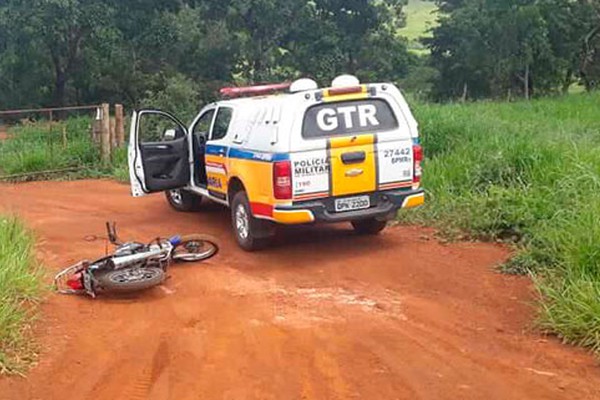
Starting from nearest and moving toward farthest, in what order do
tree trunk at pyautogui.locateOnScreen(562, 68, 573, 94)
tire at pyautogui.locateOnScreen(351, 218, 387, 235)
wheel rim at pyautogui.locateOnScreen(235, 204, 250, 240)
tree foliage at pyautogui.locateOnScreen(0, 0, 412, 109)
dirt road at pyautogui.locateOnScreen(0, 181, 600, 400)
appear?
dirt road at pyautogui.locateOnScreen(0, 181, 600, 400), wheel rim at pyautogui.locateOnScreen(235, 204, 250, 240), tire at pyautogui.locateOnScreen(351, 218, 387, 235), tree foliage at pyautogui.locateOnScreen(0, 0, 412, 109), tree trunk at pyautogui.locateOnScreen(562, 68, 573, 94)

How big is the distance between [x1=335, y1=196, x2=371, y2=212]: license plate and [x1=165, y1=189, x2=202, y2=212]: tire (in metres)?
3.71

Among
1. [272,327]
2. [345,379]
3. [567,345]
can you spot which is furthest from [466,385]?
[272,327]

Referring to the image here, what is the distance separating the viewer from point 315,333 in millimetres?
6117

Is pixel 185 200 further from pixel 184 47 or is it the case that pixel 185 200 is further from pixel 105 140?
pixel 184 47

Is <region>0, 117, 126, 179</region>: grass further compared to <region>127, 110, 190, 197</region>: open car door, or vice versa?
<region>0, 117, 126, 179</region>: grass

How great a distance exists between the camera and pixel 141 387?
5.09m

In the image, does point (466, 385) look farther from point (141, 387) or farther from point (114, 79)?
point (114, 79)

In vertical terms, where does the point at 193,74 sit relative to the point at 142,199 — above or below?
above

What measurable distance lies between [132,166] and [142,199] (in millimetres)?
2684

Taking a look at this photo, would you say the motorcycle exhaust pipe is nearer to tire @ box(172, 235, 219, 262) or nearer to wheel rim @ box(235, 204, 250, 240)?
tire @ box(172, 235, 219, 262)

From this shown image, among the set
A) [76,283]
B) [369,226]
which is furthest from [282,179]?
[76,283]

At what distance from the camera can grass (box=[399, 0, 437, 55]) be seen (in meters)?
42.9

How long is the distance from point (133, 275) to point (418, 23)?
6135cm

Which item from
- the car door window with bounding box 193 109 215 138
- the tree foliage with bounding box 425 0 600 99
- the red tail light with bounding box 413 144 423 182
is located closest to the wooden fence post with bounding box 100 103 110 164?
the car door window with bounding box 193 109 215 138
